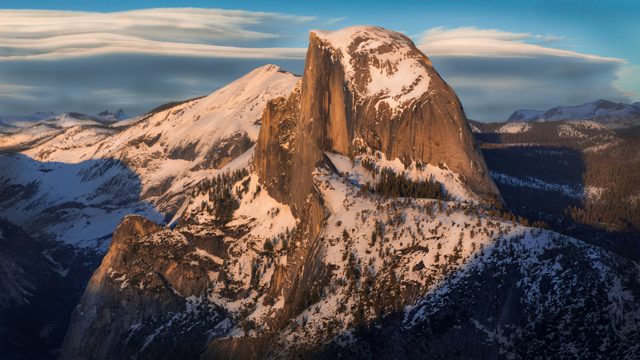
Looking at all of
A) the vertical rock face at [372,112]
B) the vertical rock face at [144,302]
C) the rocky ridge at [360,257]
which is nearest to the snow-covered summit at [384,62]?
the vertical rock face at [372,112]

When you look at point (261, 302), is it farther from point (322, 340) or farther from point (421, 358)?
point (421, 358)

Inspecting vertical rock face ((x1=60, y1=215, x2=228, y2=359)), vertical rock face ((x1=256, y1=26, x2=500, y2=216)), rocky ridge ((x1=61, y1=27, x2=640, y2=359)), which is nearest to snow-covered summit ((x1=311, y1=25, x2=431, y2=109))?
vertical rock face ((x1=256, y1=26, x2=500, y2=216))

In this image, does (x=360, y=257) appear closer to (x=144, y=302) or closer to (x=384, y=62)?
(x=384, y=62)

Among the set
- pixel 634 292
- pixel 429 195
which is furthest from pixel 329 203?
pixel 634 292

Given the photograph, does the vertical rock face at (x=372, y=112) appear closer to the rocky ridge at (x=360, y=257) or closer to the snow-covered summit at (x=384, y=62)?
the snow-covered summit at (x=384, y=62)

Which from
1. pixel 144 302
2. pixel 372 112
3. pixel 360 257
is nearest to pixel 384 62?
pixel 372 112
